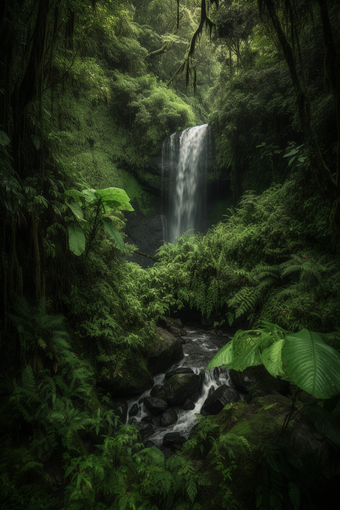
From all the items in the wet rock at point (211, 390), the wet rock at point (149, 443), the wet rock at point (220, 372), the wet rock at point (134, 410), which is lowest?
the wet rock at point (149, 443)

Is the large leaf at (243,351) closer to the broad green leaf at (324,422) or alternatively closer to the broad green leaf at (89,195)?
the broad green leaf at (324,422)

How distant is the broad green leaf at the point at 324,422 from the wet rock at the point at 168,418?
2.98m

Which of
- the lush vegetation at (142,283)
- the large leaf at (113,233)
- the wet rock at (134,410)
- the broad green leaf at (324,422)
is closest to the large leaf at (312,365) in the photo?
the lush vegetation at (142,283)

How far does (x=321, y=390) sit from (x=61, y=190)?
155 inches

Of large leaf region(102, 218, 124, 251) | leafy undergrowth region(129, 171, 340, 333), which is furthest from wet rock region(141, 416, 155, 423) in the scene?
large leaf region(102, 218, 124, 251)

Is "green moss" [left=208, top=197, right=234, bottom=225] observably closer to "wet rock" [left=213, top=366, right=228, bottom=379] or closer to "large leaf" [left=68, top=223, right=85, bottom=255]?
"wet rock" [left=213, top=366, right=228, bottom=379]

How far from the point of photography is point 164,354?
511cm

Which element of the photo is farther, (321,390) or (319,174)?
(319,174)

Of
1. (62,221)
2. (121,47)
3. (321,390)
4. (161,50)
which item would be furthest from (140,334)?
(161,50)

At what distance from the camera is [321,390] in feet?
3.94

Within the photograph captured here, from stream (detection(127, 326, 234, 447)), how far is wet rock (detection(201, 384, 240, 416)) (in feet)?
0.63

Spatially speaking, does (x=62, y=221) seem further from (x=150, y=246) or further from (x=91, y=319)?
(x=150, y=246)

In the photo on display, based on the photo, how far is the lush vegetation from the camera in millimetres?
1899

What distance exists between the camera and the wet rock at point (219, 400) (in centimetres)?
407
